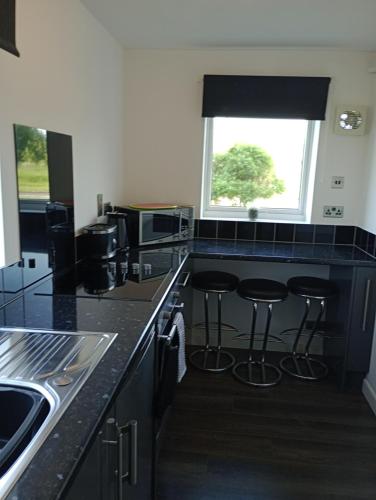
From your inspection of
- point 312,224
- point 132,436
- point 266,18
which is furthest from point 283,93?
point 132,436

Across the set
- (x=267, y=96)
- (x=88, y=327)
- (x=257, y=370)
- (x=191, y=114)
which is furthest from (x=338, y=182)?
(x=88, y=327)

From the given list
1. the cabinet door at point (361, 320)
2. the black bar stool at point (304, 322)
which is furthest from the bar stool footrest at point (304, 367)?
the cabinet door at point (361, 320)

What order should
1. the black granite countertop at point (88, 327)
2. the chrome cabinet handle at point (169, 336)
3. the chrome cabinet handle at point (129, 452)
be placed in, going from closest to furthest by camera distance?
the black granite countertop at point (88, 327), the chrome cabinet handle at point (129, 452), the chrome cabinet handle at point (169, 336)

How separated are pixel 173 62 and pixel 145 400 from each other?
2.46 metres

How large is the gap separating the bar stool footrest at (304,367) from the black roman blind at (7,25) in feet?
8.58

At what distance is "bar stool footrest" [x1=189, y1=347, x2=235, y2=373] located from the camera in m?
2.99

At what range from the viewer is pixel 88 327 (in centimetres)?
138

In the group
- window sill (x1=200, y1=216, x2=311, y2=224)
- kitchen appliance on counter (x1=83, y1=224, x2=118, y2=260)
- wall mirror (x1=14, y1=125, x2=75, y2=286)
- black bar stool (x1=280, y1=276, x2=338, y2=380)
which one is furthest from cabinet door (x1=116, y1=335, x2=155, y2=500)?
window sill (x1=200, y1=216, x2=311, y2=224)

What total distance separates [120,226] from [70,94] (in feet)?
2.64

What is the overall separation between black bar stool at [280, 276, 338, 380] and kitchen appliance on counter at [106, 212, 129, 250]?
1211mm

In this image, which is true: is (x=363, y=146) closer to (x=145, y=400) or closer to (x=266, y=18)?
(x=266, y=18)

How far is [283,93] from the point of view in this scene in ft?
9.59

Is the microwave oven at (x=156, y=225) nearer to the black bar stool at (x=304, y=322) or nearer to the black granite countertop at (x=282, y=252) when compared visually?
the black granite countertop at (x=282, y=252)

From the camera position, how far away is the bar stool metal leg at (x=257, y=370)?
9.21 feet
